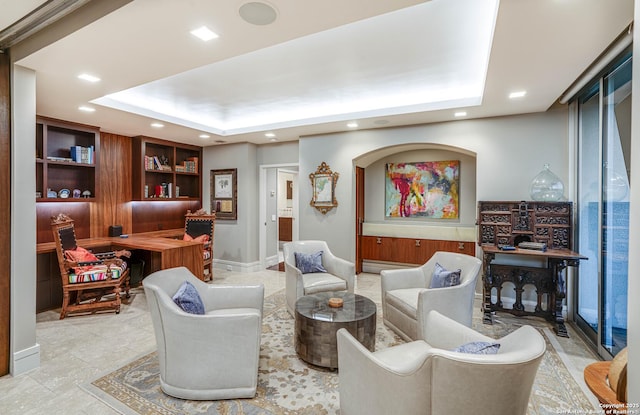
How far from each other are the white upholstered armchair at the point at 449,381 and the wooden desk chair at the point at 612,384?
0.19 m

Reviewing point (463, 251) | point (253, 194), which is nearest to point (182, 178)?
point (253, 194)

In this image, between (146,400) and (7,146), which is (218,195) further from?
(146,400)

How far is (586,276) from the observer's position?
3385mm

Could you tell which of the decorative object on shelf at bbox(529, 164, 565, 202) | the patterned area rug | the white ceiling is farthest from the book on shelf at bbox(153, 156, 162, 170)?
the decorative object on shelf at bbox(529, 164, 565, 202)

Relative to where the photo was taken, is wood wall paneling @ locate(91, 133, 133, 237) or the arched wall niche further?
the arched wall niche

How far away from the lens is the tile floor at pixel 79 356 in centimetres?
216

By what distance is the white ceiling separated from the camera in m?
1.86

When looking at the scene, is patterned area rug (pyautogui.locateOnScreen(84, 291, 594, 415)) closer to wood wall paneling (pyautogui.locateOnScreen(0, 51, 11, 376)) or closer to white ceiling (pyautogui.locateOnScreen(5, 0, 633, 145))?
wood wall paneling (pyautogui.locateOnScreen(0, 51, 11, 376))

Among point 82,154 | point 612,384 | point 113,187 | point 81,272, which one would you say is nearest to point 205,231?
point 113,187

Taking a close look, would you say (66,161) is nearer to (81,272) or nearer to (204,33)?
(81,272)

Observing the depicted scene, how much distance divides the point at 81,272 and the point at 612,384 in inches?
187

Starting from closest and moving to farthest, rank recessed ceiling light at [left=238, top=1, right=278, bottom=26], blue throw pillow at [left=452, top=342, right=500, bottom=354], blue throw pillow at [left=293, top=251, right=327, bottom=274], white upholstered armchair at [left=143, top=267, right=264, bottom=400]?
blue throw pillow at [left=452, top=342, right=500, bottom=354], recessed ceiling light at [left=238, top=1, right=278, bottom=26], white upholstered armchair at [left=143, top=267, right=264, bottom=400], blue throw pillow at [left=293, top=251, right=327, bottom=274]

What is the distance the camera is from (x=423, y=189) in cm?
575

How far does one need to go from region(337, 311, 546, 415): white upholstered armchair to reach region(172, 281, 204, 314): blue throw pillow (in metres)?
1.25
